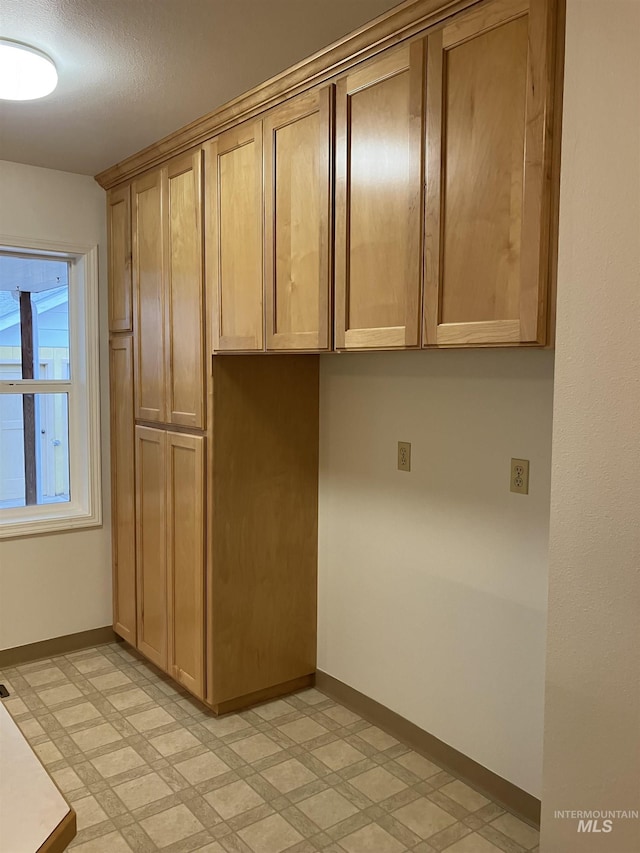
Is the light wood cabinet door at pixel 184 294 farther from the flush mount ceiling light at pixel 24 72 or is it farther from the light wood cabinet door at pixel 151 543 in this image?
the flush mount ceiling light at pixel 24 72

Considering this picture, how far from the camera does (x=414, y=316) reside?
193 centimetres

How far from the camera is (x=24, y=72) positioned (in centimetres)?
221

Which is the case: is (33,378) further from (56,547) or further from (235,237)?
(235,237)

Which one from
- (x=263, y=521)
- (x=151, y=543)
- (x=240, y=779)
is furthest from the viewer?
(x=151, y=543)

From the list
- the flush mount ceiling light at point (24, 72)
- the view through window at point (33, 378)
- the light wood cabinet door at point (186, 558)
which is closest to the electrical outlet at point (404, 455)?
the light wood cabinet door at point (186, 558)

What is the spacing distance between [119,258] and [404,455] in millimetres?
1810

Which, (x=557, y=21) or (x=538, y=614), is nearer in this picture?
(x=557, y=21)

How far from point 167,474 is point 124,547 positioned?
2.25 feet

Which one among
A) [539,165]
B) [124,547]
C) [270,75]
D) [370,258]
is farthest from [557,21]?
[124,547]

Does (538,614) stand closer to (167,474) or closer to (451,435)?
(451,435)

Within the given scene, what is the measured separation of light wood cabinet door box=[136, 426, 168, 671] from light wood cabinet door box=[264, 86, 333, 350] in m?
1.06

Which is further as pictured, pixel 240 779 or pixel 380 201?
pixel 240 779

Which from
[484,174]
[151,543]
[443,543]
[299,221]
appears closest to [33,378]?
[151,543]

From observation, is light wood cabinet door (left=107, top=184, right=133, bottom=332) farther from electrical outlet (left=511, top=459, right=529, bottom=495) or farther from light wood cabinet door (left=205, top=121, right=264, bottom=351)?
electrical outlet (left=511, top=459, right=529, bottom=495)
